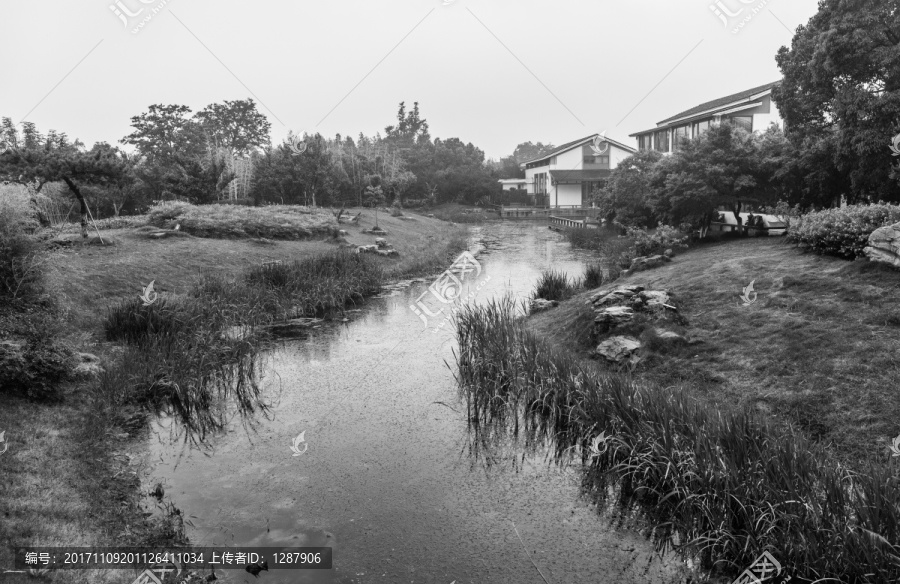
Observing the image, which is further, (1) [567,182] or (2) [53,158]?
(1) [567,182]

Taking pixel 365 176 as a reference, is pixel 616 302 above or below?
below

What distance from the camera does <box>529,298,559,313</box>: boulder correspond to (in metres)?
15.6

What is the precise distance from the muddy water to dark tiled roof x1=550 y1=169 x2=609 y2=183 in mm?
46540

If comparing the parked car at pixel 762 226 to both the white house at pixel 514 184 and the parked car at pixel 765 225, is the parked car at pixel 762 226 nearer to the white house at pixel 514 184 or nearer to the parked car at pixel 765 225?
the parked car at pixel 765 225

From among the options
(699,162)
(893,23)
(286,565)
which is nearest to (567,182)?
(699,162)

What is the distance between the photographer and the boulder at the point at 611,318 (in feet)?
39.1

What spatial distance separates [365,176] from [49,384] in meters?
34.9

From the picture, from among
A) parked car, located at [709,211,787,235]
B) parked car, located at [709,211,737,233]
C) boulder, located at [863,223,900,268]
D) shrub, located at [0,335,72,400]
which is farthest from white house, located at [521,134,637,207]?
Result: shrub, located at [0,335,72,400]

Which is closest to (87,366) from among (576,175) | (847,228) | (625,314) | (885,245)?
(625,314)

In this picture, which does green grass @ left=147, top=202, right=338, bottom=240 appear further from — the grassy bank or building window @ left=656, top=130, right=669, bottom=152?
building window @ left=656, top=130, right=669, bottom=152

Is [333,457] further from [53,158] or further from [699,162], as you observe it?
[699,162]

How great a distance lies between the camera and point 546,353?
1030 cm

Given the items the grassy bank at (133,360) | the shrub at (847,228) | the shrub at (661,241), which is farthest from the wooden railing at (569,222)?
the shrub at (847,228)

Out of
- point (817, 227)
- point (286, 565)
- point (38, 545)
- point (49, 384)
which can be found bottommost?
point (286, 565)
